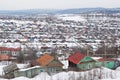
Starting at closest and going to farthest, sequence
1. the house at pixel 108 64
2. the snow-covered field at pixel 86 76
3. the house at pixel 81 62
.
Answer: the snow-covered field at pixel 86 76 → the house at pixel 81 62 → the house at pixel 108 64

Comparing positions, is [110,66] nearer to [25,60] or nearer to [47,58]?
[47,58]

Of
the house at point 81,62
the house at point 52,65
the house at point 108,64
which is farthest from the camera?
the house at point 108,64

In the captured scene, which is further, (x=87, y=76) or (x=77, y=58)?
(x=77, y=58)

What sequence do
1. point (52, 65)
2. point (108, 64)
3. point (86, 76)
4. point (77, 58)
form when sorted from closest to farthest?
1. point (86, 76)
2. point (52, 65)
3. point (77, 58)
4. point (108, 64)

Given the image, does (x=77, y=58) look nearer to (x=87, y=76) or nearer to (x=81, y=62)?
(x=81, y=62)

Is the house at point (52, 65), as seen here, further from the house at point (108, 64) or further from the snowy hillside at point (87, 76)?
the house at point (108, 64)

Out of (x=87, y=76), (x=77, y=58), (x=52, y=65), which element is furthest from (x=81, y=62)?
(x=87, y=76)

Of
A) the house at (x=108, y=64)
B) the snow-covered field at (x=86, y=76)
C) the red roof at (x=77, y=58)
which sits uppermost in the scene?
the red roof at (x=77, y=58)

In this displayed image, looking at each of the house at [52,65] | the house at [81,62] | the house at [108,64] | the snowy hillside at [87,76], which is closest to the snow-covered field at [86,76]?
the snowy hillside at [87,76]

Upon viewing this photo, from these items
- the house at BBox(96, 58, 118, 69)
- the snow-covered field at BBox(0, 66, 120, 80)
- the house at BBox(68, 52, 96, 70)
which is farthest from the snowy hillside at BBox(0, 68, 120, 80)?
the house at BBox(96, 58, 118, 69)

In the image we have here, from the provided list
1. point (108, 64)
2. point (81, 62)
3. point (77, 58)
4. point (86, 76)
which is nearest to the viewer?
point (86, 76)
